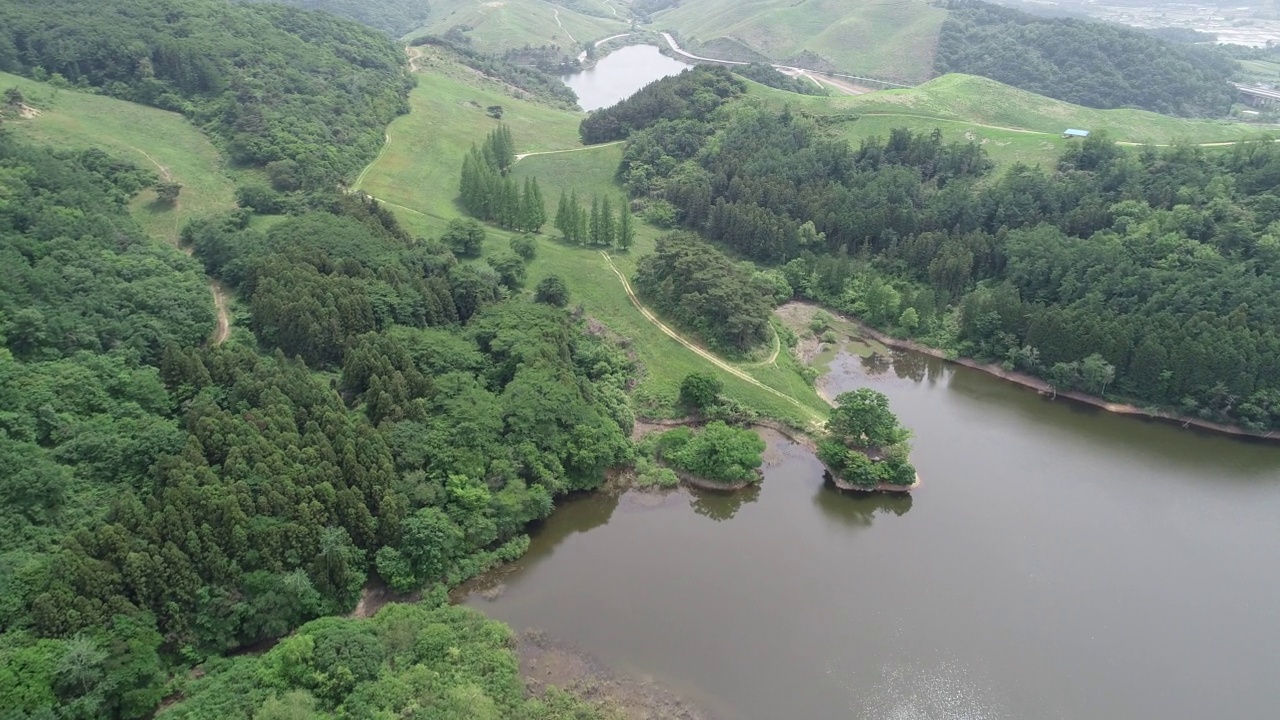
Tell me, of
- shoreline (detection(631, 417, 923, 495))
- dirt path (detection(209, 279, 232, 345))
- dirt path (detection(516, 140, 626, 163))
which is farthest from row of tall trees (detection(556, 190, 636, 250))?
dirt path (detection(209, 279, 232, 345))

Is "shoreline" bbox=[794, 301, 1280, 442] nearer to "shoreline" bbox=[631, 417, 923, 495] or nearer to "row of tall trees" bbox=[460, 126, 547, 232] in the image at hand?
"shoreline" bbox=[631, 417, 923, 495]

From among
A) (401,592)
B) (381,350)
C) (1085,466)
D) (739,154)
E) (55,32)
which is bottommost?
(401,592)

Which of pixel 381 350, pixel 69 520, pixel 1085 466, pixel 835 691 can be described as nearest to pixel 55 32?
pixel 381 350

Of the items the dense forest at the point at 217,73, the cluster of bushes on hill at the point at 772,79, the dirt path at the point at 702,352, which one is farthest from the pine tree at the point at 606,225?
the cluster of bushes on hill at the point at 772,79

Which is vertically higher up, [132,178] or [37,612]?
[132,178]

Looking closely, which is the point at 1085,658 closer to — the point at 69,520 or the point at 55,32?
the point at 69,520

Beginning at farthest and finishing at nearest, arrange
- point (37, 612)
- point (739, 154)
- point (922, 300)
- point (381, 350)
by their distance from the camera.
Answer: point (739, 154), point (922, 300), point (381, 350), point (37, 612)

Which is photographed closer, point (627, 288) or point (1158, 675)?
point (1158, 675)

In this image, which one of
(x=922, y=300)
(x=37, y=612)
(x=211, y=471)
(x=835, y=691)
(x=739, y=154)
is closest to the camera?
(x=37, y=612)

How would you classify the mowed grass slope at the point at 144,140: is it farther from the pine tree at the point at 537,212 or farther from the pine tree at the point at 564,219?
the pine tree at the point at 564,219
